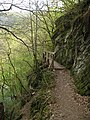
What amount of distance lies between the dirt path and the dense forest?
35 cm

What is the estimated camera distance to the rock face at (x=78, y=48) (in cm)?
1155

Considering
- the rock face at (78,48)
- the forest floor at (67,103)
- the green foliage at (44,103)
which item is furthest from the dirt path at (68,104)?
the rock face at (78,48)

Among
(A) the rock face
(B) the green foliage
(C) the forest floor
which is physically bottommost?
(B) the green foliage

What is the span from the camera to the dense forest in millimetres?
11406

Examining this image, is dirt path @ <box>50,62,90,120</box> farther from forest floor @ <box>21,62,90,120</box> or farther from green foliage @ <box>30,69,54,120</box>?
green foliage @ <box>30,69,54,120</box>

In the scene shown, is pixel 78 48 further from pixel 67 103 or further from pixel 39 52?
pixel 39 52

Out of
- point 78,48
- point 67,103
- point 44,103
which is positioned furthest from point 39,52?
point 67,103

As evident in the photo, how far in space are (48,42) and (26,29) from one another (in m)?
5.33

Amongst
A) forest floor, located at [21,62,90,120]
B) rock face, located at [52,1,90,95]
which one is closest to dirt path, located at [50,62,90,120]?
forest floor, located at [21,62,90,120]

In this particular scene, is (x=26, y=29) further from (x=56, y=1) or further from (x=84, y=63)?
(x=84, y=63)

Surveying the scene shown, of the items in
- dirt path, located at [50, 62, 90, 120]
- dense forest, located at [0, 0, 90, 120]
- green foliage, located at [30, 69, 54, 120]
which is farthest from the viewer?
dense forest, located at [0, 0, 90, 120]

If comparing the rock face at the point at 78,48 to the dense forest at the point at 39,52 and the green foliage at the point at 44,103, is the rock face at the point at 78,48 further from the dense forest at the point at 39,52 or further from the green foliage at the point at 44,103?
the green foliage at the point at 44,103

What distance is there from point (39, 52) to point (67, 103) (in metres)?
13.7

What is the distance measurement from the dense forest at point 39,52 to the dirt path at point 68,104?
1.15ft
